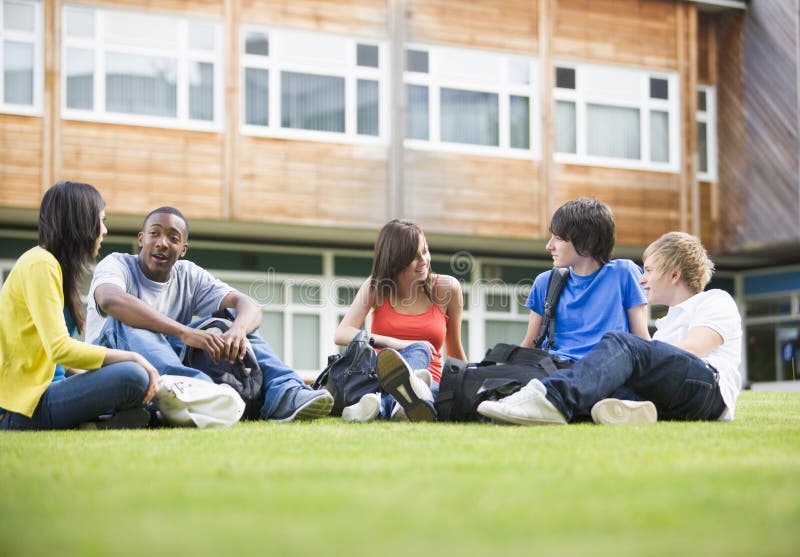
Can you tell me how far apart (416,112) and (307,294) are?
399 centimetres

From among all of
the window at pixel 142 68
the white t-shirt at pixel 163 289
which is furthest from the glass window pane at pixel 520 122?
the white t-shirt at pixel 163 289

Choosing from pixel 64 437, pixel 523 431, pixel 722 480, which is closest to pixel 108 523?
pixel 722 480

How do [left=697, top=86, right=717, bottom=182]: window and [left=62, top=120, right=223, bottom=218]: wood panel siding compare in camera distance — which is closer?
[left=62, top=120, right=223, bottom=218]: wood panel siding

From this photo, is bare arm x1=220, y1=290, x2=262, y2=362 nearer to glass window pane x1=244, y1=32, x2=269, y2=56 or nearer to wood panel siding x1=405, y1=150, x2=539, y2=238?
wood panel siding x1=405, y1=150, x2=539, y2=238

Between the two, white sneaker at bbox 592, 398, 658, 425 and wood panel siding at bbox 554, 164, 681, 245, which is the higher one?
wood panel siding at bbox 554, 164, 681, 245

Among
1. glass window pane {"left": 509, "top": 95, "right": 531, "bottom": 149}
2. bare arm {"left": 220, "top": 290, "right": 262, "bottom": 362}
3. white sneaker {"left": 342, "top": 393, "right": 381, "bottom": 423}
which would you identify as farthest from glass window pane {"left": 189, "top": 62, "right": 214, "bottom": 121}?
white sneaker {"left": 342, "top": 393, "right": 381, "bottom": 423}

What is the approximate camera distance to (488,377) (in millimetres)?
5902

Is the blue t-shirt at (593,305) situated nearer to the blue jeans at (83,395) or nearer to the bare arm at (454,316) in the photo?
the bare arm at (454,316)

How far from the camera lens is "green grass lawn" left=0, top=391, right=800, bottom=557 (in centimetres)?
210

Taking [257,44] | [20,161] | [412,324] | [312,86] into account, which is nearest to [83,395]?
[412,324]

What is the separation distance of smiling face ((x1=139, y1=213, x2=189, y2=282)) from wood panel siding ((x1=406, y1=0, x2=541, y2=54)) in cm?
1343

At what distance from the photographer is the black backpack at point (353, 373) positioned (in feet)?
21.0

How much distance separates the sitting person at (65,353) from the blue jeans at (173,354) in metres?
0.45

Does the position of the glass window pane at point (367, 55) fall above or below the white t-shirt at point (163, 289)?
above
